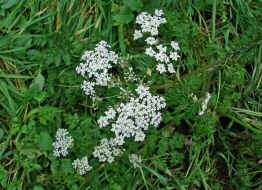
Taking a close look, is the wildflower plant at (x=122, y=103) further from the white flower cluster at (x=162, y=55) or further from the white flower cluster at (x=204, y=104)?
the white flower cluster at (x=204, y=104)

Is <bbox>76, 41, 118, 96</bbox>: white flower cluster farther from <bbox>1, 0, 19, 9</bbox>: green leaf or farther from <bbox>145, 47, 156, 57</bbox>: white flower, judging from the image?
<bbox>1, 0, 19, 9</bbox>: green leaf

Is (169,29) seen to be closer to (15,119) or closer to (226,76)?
(226,76)

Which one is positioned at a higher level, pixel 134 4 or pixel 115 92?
pixel 134 4

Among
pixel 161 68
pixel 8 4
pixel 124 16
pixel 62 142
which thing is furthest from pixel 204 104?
pixel 8 4

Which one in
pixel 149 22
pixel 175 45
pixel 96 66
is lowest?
pixel 96 66

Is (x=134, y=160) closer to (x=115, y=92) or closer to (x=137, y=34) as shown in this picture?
(x=115, y=92)

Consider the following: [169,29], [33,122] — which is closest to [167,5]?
[169,29]

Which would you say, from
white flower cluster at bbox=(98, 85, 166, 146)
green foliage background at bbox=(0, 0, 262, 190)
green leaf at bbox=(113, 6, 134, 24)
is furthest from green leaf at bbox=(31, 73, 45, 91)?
green leaf at bbox=(113, 6, 134, 24)

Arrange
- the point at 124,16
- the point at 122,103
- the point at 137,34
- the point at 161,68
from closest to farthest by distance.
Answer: the point at 122,103
the point at 161,68
the point at 137,34
the point at 124,16
